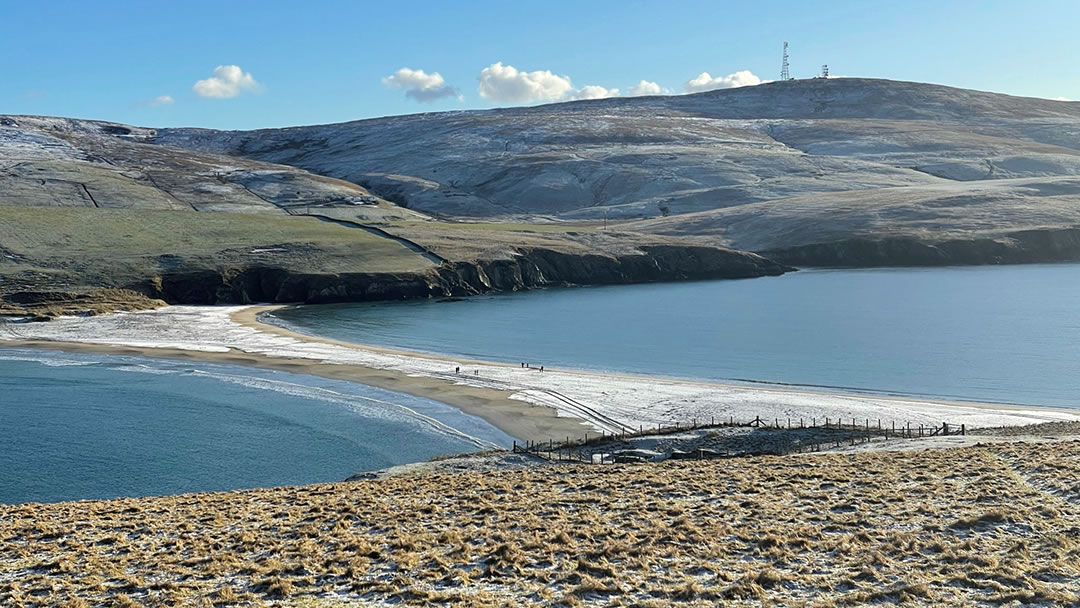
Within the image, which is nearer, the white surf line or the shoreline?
the white surf line

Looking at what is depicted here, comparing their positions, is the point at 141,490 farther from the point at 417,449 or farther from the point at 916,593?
the point at 916,593

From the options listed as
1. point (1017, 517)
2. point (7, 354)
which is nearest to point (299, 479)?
point (1017, 517)

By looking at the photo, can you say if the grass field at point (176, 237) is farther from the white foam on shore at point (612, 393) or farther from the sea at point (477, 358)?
the white foam on shore at point (612, 393)

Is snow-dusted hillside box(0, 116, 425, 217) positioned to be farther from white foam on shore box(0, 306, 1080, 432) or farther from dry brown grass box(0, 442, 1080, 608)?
dry brown grass box(0, 442, 1080, 608)

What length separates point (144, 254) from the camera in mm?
90000

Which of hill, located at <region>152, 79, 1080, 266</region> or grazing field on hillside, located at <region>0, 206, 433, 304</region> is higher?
hill, located at <region>152, 79, 1080, 266</region>

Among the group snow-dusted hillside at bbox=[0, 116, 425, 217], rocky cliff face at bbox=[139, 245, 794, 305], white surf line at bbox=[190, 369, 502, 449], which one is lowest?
white surf line at bbox=[190, 369, 502, 449]

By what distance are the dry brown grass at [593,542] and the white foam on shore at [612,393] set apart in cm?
1629

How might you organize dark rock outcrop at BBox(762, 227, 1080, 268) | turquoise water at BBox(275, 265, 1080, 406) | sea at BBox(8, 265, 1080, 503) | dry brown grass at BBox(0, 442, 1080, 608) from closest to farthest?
dry brown grass at BBox(0, 442, 1080, 608), sea at BBox(8, 265, 1080, 503), turquoise water at BBox(275, 265, 1080, 406), dark rock outcrop at BBox(762, 227, 1080, 268)

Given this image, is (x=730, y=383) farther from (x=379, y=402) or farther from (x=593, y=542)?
(x=593, y=542)

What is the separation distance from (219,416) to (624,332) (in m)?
36.9

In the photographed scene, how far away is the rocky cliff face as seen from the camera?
85812 mm

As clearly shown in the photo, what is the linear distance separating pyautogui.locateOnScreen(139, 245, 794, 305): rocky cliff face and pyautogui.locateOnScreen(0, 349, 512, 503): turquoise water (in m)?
31.9

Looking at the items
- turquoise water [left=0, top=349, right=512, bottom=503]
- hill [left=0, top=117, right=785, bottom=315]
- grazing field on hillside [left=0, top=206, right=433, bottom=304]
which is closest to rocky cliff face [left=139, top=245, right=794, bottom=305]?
hill [left=0, top=117, right=785, bottom=315]
